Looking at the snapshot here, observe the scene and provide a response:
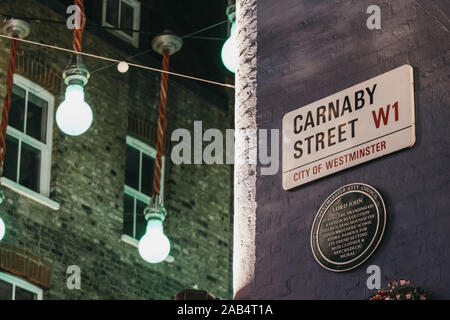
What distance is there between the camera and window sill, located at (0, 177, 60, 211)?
54.6 feet

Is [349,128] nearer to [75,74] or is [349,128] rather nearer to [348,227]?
[348,227]

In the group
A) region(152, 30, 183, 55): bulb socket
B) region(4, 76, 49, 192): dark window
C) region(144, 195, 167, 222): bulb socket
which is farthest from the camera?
region(152, 30, 183, 55): bulb socket

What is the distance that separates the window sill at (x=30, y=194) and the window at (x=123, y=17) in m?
3.13

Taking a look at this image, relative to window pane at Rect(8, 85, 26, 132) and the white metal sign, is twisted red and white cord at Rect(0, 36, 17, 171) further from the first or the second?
the white metal sign

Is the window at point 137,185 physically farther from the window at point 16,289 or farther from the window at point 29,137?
the window at point 16,289

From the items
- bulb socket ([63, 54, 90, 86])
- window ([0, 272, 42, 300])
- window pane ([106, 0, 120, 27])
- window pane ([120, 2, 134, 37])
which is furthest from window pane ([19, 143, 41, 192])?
bulb socket ([63, 54, 90, 86])

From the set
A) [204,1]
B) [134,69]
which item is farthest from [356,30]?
[204,1]

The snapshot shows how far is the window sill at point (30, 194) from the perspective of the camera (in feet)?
54.6

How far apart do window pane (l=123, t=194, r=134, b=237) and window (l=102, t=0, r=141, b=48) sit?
2.28m

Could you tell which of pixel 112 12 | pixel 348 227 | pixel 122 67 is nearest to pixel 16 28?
pixel 122 67

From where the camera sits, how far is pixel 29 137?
57.2 ft

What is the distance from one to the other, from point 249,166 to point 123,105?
906cm
